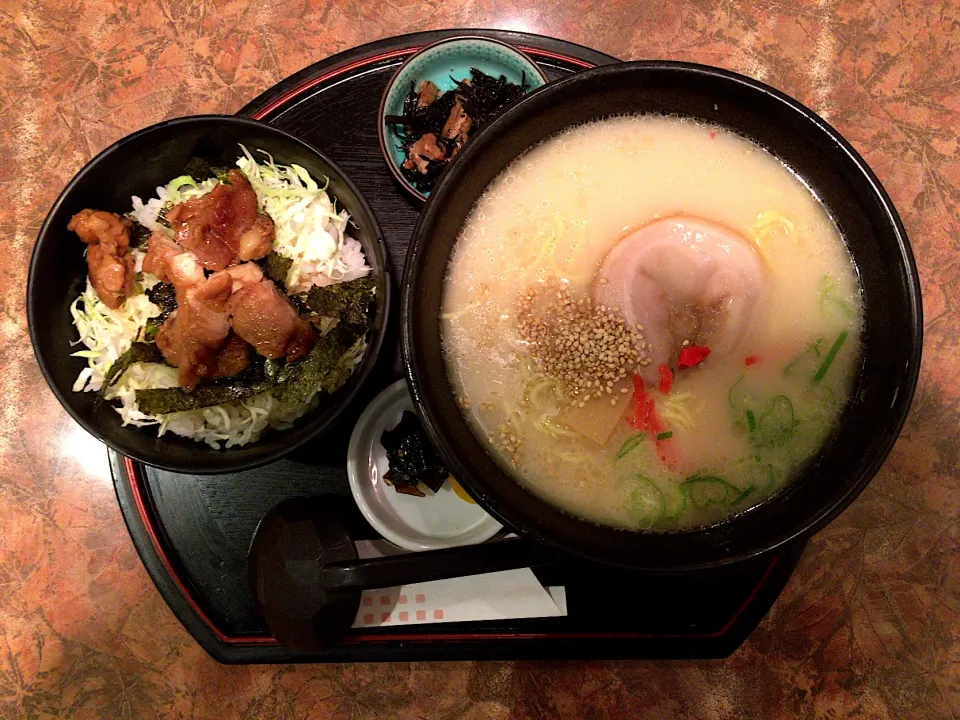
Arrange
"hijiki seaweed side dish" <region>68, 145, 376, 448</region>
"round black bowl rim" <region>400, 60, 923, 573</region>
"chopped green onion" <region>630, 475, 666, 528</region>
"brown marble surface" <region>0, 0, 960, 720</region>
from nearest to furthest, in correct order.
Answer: "round black bowl rim" <region>400, 60, 923, 573</region> < "chopped green onion" <region>630, 475, 666, 528</region> < "hijiki seaweed side dish" <region>68, 145, 376, 448</region> < "brown marble surface" <region>0, 0, 960, 720</region>

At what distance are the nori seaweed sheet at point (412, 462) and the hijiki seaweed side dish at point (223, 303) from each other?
270 millimetres

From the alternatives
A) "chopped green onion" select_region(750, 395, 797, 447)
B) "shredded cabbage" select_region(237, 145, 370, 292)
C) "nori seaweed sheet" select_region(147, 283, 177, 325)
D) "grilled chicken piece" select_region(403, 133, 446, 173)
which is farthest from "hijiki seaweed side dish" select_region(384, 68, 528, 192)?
"chopped green onion" select_region(750, 395, 797, 447)

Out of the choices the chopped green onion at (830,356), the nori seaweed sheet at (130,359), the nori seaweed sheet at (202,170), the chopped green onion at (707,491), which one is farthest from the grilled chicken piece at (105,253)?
the chopped green onion at (830,356)

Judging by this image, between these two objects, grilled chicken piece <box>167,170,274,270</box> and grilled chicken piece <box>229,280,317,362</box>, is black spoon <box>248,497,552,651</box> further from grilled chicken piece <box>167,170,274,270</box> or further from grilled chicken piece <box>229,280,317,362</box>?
grilled chicken piece <box>167,170,274,270</box>

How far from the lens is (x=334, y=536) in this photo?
5.94 feet

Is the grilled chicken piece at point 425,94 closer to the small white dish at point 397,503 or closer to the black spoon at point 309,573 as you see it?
the small white dish at point 397,503

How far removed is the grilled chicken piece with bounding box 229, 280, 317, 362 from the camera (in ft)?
5.56

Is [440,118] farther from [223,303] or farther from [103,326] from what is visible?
[103,326]

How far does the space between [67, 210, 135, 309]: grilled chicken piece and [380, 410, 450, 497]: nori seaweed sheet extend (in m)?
0.96

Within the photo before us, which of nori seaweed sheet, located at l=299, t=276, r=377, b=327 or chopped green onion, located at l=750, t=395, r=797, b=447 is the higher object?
chopped green onion, located at l=750, t=395, r=797, b=447

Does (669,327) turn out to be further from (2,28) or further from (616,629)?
(2,28)

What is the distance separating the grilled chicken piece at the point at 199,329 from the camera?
1.71m

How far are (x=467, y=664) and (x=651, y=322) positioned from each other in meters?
1.39

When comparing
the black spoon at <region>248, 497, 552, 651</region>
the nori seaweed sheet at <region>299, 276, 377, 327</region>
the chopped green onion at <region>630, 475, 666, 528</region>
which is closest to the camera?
the chopped green onion at <region>630, 475, 666, 528</region>
